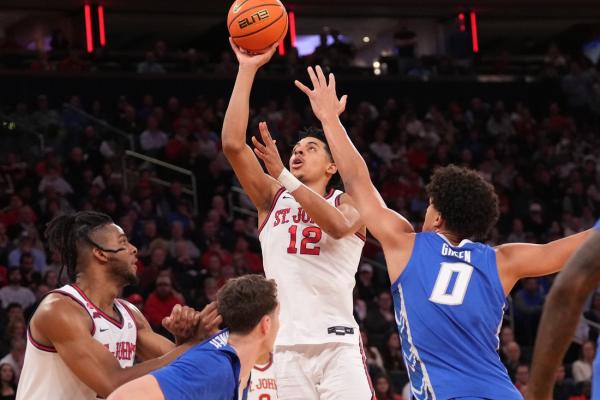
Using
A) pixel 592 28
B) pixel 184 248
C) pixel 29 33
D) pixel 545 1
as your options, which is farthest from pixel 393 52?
pixel 184 248

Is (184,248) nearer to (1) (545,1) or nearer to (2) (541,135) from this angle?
(2) (541,135)

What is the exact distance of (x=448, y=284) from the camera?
444 cm

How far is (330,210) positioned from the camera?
5.80 meters

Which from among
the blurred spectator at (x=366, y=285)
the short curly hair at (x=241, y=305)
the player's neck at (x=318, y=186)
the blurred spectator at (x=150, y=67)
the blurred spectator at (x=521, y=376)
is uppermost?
the blurred spectator at (x=150, y=67)

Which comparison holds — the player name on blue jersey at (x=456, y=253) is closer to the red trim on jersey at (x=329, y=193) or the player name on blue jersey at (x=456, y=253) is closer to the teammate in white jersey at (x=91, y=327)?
the teammate in white jersey at (x=91, y=327)

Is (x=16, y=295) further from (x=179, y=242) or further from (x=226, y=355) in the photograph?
(x=226, y=355)

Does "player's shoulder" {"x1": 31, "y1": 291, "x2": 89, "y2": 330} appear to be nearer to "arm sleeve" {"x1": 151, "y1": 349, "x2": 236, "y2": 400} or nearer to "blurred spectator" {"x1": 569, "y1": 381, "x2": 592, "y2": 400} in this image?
"arm sleeve" {"x1": 151, "y1": 349, "x2": 236, "y2": 400}

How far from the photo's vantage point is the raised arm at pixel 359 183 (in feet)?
15.0

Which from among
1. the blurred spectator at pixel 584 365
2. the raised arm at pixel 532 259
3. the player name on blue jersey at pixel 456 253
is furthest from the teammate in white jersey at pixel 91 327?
the blurred spectator at pixel 584 365

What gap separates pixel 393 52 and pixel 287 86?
5519mm

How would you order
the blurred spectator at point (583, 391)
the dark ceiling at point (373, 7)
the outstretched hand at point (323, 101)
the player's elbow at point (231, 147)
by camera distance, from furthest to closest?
the dark ceiling at point (373, 7)
the blurred spectator at point (583, 391)
the player's elbow at point (231, 147)
the outstretched hand at point (323, 101)

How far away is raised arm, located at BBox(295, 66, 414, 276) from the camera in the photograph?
4.57 metres

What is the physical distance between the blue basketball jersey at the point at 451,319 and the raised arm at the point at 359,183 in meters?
0.10

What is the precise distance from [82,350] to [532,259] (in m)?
2.07
